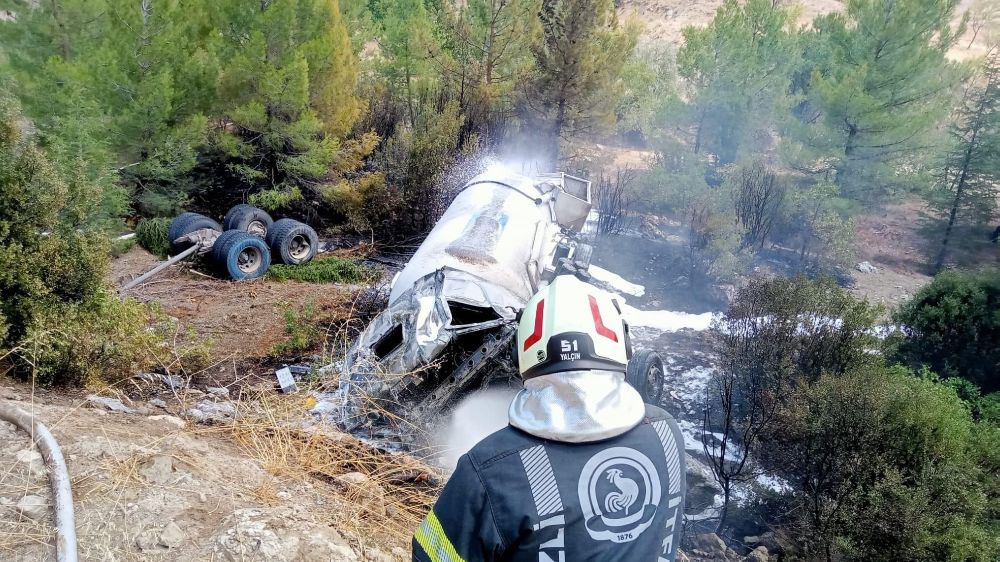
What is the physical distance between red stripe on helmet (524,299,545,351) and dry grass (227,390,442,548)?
2274 mm

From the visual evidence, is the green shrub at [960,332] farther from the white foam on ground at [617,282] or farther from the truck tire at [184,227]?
the truck tire at [184,227]

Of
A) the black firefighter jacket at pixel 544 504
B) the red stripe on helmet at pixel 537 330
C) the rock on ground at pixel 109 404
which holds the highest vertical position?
the red stripe on helmet at pixel 537 330

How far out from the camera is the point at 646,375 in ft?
22.5

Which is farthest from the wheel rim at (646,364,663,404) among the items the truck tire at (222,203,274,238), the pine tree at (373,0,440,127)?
the pine tree at (373,0,440,127)

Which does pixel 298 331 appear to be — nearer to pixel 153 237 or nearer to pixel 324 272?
pixel 324 272

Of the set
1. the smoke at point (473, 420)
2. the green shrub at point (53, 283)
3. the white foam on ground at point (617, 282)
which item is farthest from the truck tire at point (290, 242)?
the smoke at point (473, 420)

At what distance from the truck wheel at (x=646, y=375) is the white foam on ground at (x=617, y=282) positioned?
5810 mm

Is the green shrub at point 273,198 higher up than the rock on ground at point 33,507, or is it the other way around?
the green shrub at point 273,198

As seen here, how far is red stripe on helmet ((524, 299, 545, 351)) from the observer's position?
1718 millimetres

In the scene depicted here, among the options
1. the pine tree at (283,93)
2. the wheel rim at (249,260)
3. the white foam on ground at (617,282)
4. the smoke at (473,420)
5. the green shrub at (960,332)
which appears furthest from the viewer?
the white foam on ground at (617,282)

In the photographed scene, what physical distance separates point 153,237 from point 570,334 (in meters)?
11.4

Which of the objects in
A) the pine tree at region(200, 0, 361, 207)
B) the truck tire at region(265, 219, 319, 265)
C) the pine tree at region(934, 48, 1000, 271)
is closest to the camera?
the truck tire at region(265, 219, 319, 265)

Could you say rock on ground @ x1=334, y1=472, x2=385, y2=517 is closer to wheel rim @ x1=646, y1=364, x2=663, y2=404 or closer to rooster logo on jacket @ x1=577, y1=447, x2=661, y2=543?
rooster logo on jacket @ x1=577, y1=447, x2=661, y2=543

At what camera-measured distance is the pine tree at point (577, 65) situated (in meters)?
15.5
